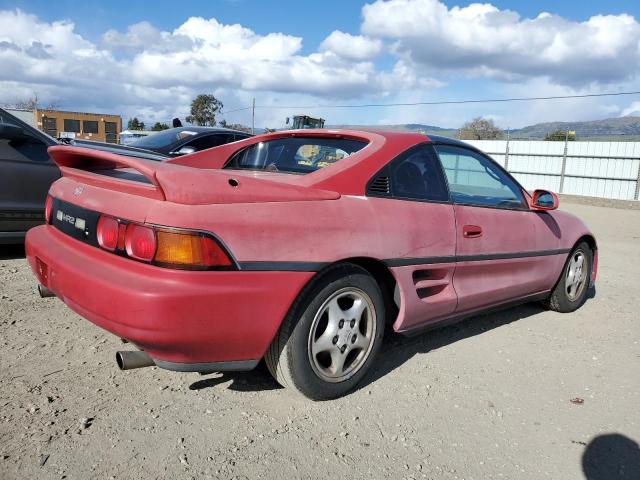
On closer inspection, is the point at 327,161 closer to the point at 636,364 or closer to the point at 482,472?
the point at 482,472

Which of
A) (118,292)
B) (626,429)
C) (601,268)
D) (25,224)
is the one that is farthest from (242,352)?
(601,268)

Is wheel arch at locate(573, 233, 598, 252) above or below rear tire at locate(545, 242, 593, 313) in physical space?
above

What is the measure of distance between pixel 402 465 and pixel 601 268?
18.7 feet

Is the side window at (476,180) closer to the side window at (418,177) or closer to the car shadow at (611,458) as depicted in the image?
the side window at (418,177)

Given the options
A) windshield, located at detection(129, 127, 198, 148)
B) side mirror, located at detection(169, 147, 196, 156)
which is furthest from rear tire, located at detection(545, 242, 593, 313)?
windshield, located at detection(129, 127, 198, 148)

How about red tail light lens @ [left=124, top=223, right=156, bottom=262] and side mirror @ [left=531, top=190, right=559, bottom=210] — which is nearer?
red tail light lens @ [left=124, top=223, right=156, bottom=262]

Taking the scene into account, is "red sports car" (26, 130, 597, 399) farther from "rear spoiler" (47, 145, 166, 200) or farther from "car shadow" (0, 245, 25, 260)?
"car shadow" (0, 245, 25, 260)

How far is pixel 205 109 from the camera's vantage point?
48.6 m

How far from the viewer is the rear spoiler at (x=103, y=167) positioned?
2.43 metres

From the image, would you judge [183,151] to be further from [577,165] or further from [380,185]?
[577,165]

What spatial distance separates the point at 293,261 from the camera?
2582mm

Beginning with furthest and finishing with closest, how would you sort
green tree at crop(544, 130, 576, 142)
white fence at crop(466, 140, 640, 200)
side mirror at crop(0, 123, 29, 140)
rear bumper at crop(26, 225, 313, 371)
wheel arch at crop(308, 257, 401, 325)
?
green tree at crop(544, 130, 576, 142) < white fence at crop(466, 140, 640, 200) < side mirror at crop(0, 123, 29, 140) < wheel arch at crop(308, 257, 401, 325) < rear bumper at crop(26, 225, 313, 371)

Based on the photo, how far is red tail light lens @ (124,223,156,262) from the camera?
236 cm

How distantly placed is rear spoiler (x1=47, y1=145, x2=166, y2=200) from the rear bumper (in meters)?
0.33
